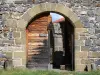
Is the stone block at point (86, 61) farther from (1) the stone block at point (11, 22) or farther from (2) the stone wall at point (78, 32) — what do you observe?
(1) the stone block at point (11, 22)

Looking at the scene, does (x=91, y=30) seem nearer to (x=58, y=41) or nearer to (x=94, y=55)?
(x=94, y=55)

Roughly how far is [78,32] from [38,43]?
1453 millimetres

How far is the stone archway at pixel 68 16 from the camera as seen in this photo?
32.7 feet

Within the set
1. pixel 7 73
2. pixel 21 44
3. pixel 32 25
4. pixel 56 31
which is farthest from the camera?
pixel 56 31

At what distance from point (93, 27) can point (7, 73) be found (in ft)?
10.4

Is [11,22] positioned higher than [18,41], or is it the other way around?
[11,22]

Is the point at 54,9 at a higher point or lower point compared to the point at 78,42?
higher

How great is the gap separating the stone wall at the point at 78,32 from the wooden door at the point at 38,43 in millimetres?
587

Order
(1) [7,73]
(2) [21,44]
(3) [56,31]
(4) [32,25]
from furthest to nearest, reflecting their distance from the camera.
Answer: (3) [56,31] < (4) [32,25] < (2) [21,44] < (1) [7,73]

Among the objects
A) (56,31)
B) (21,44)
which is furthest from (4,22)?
(56,31)

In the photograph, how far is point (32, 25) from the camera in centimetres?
1059

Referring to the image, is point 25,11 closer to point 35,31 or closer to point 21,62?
point 35,31

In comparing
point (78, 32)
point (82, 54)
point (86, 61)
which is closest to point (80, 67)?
point (86, 61)

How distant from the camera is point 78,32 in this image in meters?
10.1
